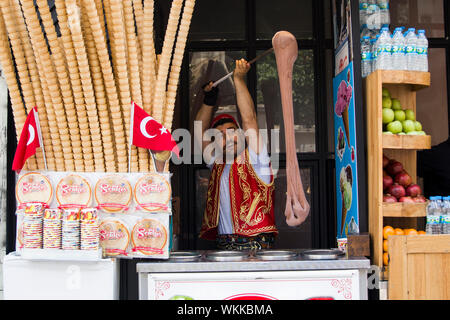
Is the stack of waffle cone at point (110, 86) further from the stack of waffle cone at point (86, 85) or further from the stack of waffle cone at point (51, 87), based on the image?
the stack of waffle cone at point (51, 87)

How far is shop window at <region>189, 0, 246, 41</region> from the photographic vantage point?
4762mm

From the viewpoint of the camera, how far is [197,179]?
15.6 feet

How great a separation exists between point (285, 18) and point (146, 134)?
2.23 meters

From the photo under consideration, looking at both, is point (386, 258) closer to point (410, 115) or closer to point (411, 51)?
point (410, 115)

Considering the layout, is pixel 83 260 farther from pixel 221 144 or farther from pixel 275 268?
pixel 221 144

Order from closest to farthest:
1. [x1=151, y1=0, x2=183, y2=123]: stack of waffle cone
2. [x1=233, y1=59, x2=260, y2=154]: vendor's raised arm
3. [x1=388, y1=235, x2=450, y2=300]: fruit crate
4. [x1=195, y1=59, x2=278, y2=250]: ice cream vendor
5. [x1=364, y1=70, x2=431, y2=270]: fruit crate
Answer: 1. [x1=151, y1=0, x2=183, y2=123]: stack of waffle cone
2. [x1=388, y1=235, x2=450, y2=300]: fruit crate
3. [x1=364, y1=70, x2=431, y2=270]: fruit crate
4. [x1=233, y1=59, x2=260, y2=154]: vendor's raised arm
5. [x1=195, y1=59, x2=278, y2=250]: ice cream vendor

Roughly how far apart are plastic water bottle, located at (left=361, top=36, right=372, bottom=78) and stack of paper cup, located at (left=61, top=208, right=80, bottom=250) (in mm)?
1999

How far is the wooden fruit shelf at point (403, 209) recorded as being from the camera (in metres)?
3.52

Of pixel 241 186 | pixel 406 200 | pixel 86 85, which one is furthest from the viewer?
pixel 241 186

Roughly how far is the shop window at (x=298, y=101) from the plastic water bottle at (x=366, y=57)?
1.05 metres

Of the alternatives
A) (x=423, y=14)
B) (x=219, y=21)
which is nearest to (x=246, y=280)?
(x=219, y=21)

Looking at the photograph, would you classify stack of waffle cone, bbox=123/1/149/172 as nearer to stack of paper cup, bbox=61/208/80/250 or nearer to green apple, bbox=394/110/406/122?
stack of paper cup, bbox=61/208/80/250

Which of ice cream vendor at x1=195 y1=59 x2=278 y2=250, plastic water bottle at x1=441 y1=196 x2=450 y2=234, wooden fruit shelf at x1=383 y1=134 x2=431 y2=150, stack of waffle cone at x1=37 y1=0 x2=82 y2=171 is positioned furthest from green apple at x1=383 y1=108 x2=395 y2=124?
stack of waffle cone at x1=37 y1=0 x2=82 y2=171

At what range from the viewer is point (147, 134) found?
9.95ft
